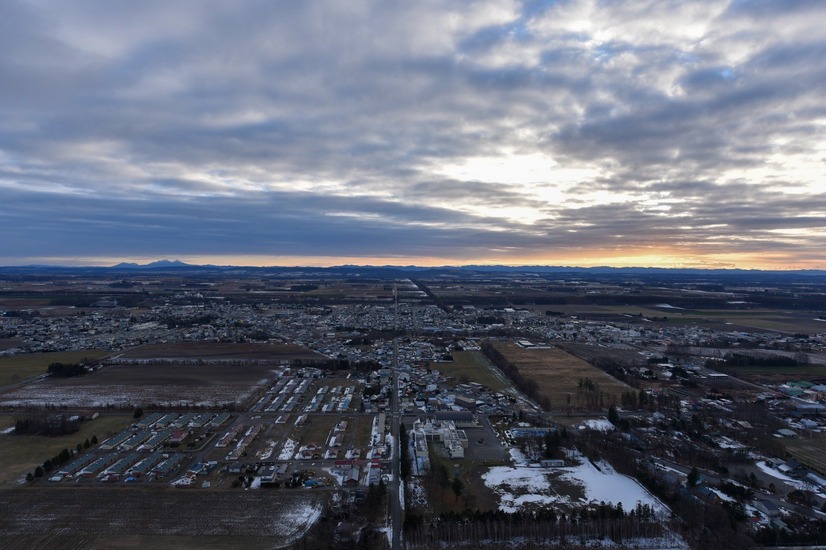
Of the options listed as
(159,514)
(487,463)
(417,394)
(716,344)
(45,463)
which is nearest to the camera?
(159,514)

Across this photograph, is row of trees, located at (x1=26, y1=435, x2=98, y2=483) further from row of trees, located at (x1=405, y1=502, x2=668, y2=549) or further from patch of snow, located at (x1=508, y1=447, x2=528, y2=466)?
patch of snow, located at (x1=508, y1=447, x2=528, y2=466)

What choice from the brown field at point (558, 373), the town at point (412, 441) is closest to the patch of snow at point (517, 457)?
the town at point (412, 441)

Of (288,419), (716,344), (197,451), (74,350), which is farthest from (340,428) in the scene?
(716,344)

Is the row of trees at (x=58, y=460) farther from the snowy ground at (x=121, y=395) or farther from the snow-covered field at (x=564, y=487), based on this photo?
the snow-covered field at (x=564, y=487)

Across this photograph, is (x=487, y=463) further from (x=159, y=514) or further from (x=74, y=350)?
(x=74, y=350)

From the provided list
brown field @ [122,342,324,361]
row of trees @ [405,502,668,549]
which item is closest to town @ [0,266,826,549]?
row of trees @ [405,502,668,549]

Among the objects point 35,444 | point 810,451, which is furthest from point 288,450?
point 810,451
